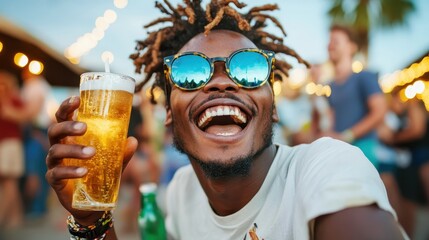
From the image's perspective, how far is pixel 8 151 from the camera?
6.19 m

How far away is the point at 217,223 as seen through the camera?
7.64ft

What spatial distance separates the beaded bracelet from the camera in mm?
2107

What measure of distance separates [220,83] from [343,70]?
3.00m

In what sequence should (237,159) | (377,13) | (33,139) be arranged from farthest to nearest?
(377,13)
(33,139)
(237,159)

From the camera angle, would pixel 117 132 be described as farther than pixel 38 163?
No

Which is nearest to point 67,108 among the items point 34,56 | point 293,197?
point 293,197

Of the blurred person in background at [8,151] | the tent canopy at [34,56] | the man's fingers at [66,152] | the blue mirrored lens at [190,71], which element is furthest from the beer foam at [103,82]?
the tent canopy at [34,56]

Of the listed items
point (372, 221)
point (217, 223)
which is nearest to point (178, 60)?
point (217, 223)

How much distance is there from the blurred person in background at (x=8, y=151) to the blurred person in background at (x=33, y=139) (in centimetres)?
11

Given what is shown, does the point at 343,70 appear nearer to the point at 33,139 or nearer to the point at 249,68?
the point at 249,68

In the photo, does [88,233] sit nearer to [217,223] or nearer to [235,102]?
[217,223]

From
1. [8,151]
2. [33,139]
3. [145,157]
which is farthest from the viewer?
[33,139]

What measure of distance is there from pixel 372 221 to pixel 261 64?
3.61ft

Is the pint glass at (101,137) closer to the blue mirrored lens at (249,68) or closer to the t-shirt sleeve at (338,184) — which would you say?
the blue mirrored lens at (249,68)
